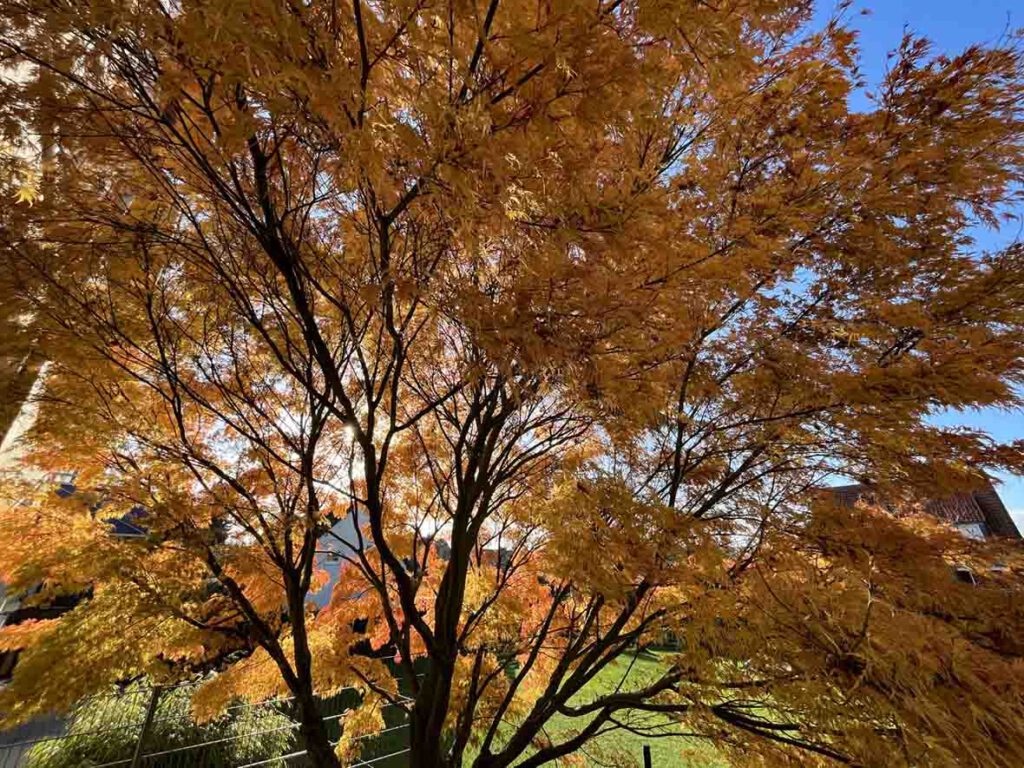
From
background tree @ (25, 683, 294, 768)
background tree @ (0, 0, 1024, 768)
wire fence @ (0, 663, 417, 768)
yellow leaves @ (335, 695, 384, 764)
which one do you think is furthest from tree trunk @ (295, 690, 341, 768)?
background tree @ (25, 683, 294, 768)

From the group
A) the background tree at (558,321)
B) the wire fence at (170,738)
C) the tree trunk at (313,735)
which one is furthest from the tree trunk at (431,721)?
the wire fence at (170,738)

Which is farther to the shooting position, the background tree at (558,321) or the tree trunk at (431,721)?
the tree trunk at (431,721)

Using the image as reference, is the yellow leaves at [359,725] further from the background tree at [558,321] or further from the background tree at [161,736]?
the background tree at [161,736]

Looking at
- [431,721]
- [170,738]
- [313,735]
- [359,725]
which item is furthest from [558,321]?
[170,738]

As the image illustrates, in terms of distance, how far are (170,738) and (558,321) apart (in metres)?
8.81

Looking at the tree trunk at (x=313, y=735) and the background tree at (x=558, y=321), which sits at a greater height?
the background tree at (x=558, y=321)

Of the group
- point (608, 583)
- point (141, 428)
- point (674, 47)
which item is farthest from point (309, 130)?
point (608, 583)

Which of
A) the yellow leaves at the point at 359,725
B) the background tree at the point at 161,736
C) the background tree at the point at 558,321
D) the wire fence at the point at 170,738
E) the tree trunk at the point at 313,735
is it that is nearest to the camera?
the background tree at the point at 558,321

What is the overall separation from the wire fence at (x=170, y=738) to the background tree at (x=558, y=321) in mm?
2691

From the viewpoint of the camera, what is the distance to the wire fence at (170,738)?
536 cm

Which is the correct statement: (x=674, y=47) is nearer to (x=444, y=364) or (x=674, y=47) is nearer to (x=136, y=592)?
(x=444, y=364)

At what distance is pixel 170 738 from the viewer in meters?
6.31

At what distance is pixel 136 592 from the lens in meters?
3.07

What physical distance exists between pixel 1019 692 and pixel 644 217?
2.19 m
